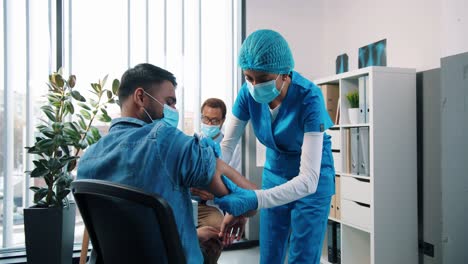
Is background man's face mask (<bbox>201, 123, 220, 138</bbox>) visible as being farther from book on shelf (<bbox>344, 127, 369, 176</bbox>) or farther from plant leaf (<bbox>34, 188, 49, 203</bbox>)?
plant leaf (<bbox>34, 188, 49, 203</bbox>)

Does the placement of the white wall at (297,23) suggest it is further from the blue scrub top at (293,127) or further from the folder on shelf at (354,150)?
the blue scrub top at (293,127)

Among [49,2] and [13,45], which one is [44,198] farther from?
[49,2]

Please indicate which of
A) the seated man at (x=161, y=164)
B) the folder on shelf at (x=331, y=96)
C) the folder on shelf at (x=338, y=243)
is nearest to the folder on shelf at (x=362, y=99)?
the folder on shelf at (x=331, y=96)

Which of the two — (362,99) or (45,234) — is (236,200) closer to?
(362,99)

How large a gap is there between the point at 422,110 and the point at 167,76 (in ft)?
5.73

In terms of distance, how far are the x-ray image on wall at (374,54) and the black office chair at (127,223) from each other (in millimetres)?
2212

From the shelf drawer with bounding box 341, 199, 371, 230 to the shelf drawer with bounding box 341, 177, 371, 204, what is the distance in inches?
1.3

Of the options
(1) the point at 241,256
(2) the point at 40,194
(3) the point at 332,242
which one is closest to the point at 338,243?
(3) the point at 332,242

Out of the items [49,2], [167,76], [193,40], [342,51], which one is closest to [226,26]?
[193,40]

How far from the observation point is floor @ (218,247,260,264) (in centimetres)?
270

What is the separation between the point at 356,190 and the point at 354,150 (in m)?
0.26

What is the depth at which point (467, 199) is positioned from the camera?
1.79m

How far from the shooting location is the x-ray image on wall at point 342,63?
292 centimetres

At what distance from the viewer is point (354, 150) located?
2.32 m
